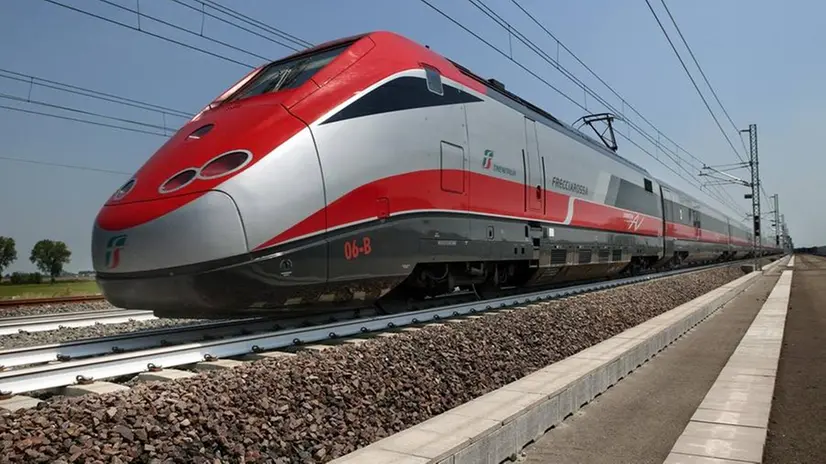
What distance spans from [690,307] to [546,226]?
3996 millimetres

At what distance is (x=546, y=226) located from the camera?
10398 mm

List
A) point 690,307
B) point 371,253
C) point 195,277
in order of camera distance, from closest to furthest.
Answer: point 195,277
point 371,253
point 690,307

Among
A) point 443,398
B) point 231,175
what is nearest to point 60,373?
point 231,175

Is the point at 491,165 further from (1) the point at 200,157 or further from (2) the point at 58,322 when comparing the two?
(2) the point at 58,322

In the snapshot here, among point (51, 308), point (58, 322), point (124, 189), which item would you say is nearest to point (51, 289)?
point (51, 308)

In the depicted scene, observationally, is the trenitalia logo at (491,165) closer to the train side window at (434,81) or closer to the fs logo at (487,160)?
the fs logo at (487,160)

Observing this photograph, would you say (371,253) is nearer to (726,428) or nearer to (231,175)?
(231,175)

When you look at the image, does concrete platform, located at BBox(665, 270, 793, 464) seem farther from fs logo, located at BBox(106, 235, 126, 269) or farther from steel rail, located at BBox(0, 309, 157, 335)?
steel rail, located at BBox(0, 309, 157, 335)

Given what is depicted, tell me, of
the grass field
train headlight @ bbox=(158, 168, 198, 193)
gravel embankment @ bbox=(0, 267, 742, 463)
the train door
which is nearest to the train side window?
the train door

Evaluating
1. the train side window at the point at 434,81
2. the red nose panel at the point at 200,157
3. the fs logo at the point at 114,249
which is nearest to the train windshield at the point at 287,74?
the red nose panel at the point at 200,157

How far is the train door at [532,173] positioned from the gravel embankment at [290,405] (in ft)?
11.2

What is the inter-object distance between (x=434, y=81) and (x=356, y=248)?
8.90 ft

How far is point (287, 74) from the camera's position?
22.5 ft

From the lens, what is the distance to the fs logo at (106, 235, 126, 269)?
5.35m
